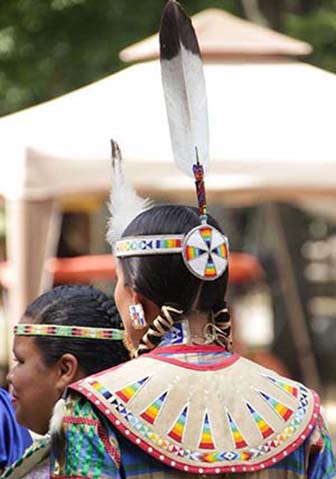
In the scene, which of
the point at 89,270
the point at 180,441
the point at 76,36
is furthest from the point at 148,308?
the point at 76,36

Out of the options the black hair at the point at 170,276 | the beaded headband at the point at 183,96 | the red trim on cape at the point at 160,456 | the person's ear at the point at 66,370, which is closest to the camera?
the red trim on cape at the point at 160,456

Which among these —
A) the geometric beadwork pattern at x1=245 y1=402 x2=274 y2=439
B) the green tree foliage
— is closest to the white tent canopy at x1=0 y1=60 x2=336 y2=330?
the geometric beadwork pattern at x1=245 y1=402 x2=274 y2=439

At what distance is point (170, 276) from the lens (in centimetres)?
271

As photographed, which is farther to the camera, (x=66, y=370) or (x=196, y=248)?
(x=66, y=370)

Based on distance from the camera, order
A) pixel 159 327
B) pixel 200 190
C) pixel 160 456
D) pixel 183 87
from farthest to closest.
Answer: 1. pixel 183 87
2. pixel 200 190
3. pixel 159 327
4. pixel 160 456

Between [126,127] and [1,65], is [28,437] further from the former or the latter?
[1,65]

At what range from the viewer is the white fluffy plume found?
3.02 meters

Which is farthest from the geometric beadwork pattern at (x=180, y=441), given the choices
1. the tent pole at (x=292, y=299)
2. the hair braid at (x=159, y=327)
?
the tent pole at (x=292, y=299)

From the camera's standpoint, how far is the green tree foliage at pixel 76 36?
1072 cm

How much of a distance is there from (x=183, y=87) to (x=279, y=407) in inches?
27.0

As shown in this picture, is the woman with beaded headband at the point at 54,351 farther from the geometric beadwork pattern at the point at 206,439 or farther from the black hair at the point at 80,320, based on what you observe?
the geometric beadwork pattern at the point at 206,439

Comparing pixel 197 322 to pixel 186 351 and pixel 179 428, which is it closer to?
pixel 186 351

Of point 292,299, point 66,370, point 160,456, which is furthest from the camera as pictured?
point 292,299

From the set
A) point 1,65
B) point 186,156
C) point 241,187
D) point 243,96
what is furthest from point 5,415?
point 1,65
